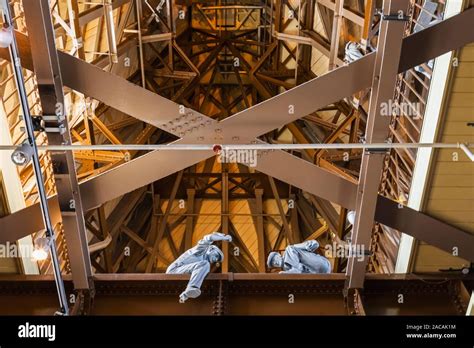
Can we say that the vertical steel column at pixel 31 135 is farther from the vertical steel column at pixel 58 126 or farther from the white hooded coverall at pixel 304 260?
the white hooded coverall at pixel 304 260

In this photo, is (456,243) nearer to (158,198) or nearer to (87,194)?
(87,194)

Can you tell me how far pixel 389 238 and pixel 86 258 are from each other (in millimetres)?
4954

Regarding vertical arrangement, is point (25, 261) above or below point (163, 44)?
below

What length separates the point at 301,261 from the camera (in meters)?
8.06

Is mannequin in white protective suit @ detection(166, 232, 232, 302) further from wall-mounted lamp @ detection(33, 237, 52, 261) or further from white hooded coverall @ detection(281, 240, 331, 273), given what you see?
wall-mounted lamp @ detection(33, 237, 52, 261)

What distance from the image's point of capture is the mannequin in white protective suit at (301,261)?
7.97 meters

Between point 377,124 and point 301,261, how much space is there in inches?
102

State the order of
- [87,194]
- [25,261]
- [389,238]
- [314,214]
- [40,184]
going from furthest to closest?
[314,214] < [389,238] < [25,261] < [87,194] < [40,184]

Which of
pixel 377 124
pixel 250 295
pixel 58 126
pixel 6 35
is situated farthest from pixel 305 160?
pixel 6 35

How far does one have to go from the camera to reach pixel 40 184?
6.29 m

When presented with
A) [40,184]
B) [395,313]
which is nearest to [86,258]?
[40,184]

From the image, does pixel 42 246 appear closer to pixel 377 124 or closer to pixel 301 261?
Answer: pixel 301 261

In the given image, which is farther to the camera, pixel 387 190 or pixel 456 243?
pixel 387 190

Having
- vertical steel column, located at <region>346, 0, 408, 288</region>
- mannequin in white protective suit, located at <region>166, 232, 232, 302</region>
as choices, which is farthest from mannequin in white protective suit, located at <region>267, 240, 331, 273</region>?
mannequin in white protective suit, located at <region>166, 232, 232, 302</region>
